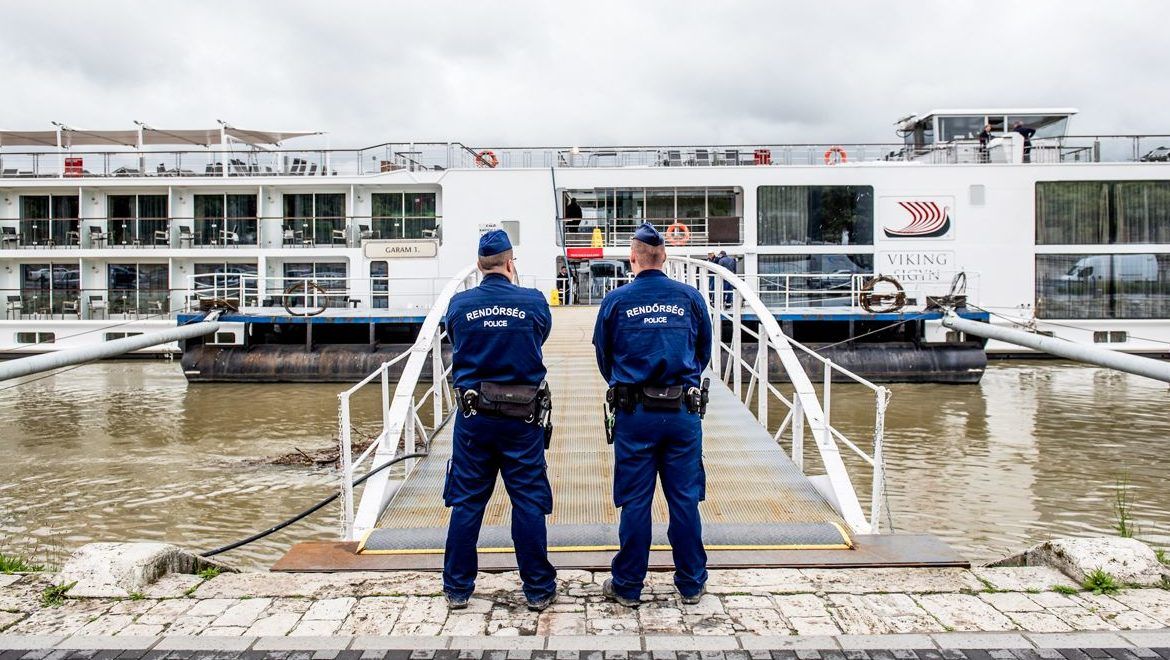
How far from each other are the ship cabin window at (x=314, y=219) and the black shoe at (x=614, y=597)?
21102 millimetres

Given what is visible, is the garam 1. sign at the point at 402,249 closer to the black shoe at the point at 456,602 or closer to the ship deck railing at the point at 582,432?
the ship deck railing at the point at 582,432

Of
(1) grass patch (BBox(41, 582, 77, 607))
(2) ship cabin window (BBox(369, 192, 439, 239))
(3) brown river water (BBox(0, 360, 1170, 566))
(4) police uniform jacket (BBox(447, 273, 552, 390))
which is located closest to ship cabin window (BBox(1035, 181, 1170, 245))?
(3) brown river water (BBox(0, 360, 1170, 566))

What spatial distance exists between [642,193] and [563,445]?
1698 centimetres

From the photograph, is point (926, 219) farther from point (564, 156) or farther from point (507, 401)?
point (507, 401)

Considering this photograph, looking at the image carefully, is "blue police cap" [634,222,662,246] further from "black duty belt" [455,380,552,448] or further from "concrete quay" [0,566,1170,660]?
"concrete quay" [0,566,1170,660]

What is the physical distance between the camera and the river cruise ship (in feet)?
72.3

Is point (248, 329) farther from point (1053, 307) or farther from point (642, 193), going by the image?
point (1053, 307)

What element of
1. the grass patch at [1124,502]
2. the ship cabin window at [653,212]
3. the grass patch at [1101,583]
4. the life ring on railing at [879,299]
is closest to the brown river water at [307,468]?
the grass patch at [1124,502]

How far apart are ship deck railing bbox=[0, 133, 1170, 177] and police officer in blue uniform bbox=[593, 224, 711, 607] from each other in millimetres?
18899


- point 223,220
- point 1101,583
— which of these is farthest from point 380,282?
point 1101,583

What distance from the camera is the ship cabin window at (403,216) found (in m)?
23.3

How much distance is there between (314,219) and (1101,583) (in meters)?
22.3

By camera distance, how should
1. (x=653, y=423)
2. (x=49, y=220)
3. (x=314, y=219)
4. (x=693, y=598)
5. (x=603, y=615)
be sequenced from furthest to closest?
(x=49, y=220) → (x=314, y=219) → (x=653, y=423) → (x=693, y=598) → (x=603, y=615)

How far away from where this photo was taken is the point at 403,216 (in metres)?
23.6
